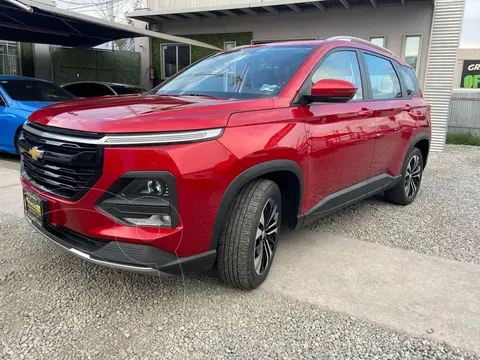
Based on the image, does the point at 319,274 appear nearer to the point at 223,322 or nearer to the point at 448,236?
the point at 223,322

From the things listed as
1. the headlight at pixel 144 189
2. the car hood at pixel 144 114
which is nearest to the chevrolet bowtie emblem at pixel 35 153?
the car hood at pixel 144 114

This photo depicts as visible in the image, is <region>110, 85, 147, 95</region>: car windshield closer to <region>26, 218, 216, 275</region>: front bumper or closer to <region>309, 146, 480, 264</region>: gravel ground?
<region>309, 146, 480, 264</region>: gravel ground

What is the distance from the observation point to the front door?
10.2 ft

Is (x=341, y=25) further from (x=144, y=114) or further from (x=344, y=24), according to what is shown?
(x=144, y=114)

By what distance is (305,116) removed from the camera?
2.97 meters

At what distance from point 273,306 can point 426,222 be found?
106 inches

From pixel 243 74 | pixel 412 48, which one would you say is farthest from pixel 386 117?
pixel 412 48

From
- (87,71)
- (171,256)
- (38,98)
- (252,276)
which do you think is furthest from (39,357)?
(87,71)

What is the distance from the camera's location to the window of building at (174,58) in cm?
1350

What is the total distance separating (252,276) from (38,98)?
6451 mm

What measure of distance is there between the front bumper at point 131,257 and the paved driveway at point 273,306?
395mm

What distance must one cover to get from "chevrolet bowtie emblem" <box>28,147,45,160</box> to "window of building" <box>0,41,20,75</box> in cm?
1252

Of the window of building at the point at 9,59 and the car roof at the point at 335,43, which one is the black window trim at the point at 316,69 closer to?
the car roof at the point at 335,43

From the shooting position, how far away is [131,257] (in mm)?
2232
